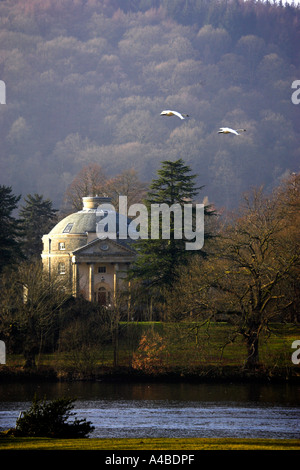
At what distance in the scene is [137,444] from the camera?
25609mm

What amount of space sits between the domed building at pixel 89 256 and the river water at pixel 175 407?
3587 centimetres

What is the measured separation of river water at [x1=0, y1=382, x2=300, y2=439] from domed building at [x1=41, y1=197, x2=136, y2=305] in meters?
35.9

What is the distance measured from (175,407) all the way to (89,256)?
148 ft

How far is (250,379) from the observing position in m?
48.6

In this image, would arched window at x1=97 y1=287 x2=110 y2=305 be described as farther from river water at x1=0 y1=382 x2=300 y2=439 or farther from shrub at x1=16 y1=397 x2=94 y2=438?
shrub at x1=16 y1=397 x2=94 y2=438

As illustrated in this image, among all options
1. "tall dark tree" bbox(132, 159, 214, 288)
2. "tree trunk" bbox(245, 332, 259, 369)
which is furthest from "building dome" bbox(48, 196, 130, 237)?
"tree trunk" bbox(245, 332, 259, 369)

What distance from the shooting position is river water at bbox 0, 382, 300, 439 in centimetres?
3462

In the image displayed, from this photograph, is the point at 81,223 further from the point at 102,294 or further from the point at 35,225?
the point at 35,225

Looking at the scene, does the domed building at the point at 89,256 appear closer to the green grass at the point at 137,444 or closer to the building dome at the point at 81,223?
the building dome at the point at 81,223

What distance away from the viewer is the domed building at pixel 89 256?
84.6 m

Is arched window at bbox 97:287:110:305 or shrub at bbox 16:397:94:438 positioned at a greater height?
arched window at bbox 97:287:110:305

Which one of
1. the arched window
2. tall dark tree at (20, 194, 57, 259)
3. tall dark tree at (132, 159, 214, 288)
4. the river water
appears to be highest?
tall dark tree at (20, 194, 57, 259)
